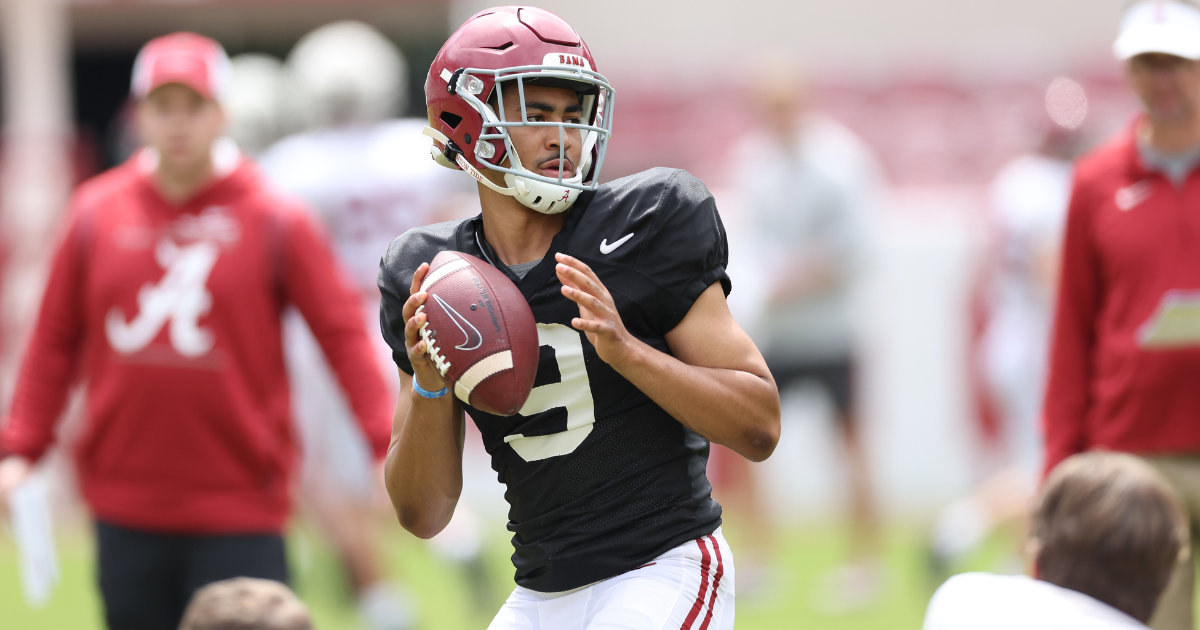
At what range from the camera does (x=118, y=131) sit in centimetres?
1297

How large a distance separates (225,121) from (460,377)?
6.90 ft

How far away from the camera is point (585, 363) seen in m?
2.73

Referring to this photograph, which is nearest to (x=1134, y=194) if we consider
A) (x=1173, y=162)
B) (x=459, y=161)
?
(x=1173, y=162)

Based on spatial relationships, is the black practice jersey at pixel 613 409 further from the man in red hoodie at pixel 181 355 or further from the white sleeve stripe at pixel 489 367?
the man in red hoodie at pixel 181 355

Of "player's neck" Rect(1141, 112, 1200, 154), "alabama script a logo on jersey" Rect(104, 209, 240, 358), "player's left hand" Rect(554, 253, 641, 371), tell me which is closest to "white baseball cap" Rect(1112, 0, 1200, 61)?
"player's neck" Rect(1141, 112, 1200, 154)

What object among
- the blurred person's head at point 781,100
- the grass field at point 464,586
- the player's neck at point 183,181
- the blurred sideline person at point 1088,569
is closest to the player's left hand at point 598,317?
the blurred sideline person at point 1088,569

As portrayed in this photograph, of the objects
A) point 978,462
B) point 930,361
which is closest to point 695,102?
point 930,361

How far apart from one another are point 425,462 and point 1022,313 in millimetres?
4447

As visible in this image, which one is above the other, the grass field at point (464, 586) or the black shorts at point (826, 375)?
the black shorts at point (826, 375)

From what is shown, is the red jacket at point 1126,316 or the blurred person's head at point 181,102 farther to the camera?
the blurred person's head at point 181,102

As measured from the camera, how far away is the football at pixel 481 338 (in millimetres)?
2586

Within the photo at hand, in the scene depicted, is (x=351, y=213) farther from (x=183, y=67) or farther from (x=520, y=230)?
(x=520, y=230)

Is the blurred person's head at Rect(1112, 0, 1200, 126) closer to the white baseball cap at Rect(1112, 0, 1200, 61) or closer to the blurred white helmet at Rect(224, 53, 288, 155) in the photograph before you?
the white baseball cap at Rect(1112, 0, 1200, 61)

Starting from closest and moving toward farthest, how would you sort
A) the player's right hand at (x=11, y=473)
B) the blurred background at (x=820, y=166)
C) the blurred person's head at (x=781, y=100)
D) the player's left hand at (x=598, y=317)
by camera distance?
the player's left hand at (x=598, y=317), the player's right hand at (x=11, y=473), the blurred background at (x=820, y=166), the blurred person's head at (x=781, y=100)
